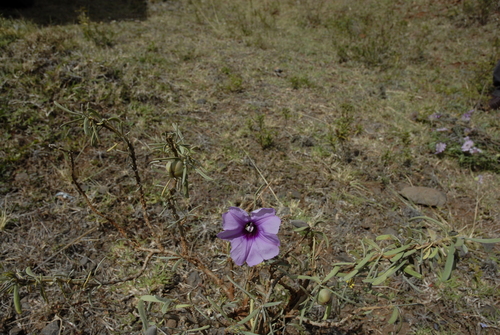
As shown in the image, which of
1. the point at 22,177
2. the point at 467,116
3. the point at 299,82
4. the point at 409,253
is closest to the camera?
the point at 409,253

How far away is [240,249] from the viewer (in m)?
0.93

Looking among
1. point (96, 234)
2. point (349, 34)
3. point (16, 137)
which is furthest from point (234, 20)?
point (96, 234)

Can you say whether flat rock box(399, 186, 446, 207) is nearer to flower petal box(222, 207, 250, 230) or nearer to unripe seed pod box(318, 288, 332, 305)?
unripe seed pod box(318, 288, 332, 305)

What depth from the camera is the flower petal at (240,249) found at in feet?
3.01

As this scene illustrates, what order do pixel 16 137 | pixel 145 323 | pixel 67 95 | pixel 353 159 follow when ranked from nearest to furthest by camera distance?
pixel 145 323, pixel 16 137, pixel 353 159, pixel 67 95

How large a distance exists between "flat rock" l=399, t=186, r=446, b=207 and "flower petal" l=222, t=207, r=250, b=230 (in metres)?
1.74

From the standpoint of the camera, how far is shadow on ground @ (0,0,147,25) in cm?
512

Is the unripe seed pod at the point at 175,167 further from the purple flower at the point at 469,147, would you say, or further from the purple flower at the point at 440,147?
the purple flower at the point at 469,147

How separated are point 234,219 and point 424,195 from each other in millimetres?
1870

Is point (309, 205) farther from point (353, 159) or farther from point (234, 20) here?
point (234, 20)

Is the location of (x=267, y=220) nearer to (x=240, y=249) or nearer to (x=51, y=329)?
(x=240, y=249)

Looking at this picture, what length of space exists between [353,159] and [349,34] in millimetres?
3122

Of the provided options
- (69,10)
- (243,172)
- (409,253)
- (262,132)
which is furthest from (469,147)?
(69,10)

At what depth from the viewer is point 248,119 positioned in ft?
9.61
